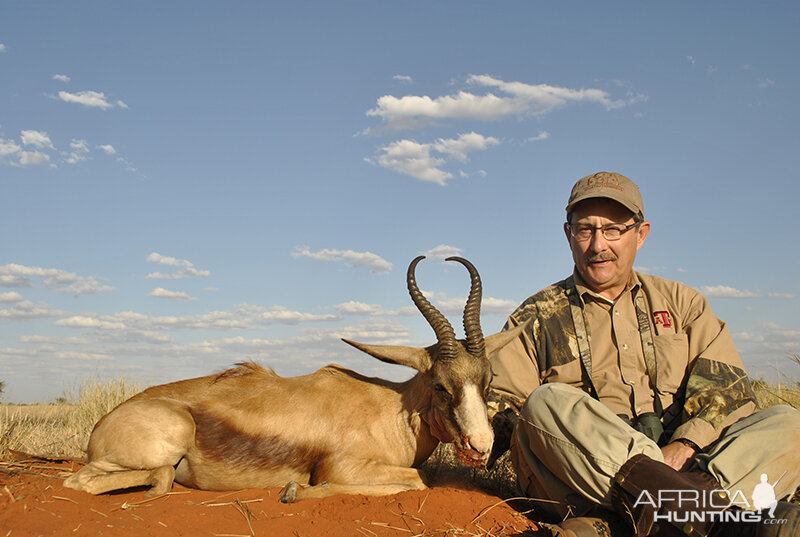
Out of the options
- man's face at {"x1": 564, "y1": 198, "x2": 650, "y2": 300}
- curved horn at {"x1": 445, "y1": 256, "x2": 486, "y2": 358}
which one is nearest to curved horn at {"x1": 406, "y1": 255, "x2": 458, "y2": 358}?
curved horn at {"x1": 445, "y1": 256, "x2": 486, "y2": 358}

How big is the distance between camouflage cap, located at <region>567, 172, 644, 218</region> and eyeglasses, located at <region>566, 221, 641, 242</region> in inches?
7.4

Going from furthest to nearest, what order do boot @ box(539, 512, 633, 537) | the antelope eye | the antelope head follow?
1. the antelope eye
2. the antelope head
3. boot @ box(539, 512, 633, 537)

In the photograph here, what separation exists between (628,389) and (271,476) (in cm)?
356

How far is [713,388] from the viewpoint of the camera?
5.61 meters

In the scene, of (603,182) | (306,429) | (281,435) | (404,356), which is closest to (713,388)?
(603,182)

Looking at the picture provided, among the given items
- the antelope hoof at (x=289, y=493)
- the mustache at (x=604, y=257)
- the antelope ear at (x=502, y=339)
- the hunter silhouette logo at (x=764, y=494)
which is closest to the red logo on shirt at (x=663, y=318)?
the mustache at (x=604, y=257)

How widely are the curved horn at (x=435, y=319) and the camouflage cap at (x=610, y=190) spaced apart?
5.78ft

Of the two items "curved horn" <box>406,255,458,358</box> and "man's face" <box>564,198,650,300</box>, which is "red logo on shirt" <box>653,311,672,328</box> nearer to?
"man's face" <box>564,198,650,300</box>

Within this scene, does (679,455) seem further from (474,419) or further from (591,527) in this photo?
(474,419)

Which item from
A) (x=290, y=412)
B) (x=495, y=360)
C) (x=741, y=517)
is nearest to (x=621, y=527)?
(x=741, y=517)

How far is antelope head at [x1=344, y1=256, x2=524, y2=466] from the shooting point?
564 cm

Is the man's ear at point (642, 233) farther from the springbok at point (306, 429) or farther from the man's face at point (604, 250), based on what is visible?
the springbok at point (306, 429)

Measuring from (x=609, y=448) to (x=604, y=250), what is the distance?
2.40 meters

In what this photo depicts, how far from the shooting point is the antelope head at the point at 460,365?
5637mm
